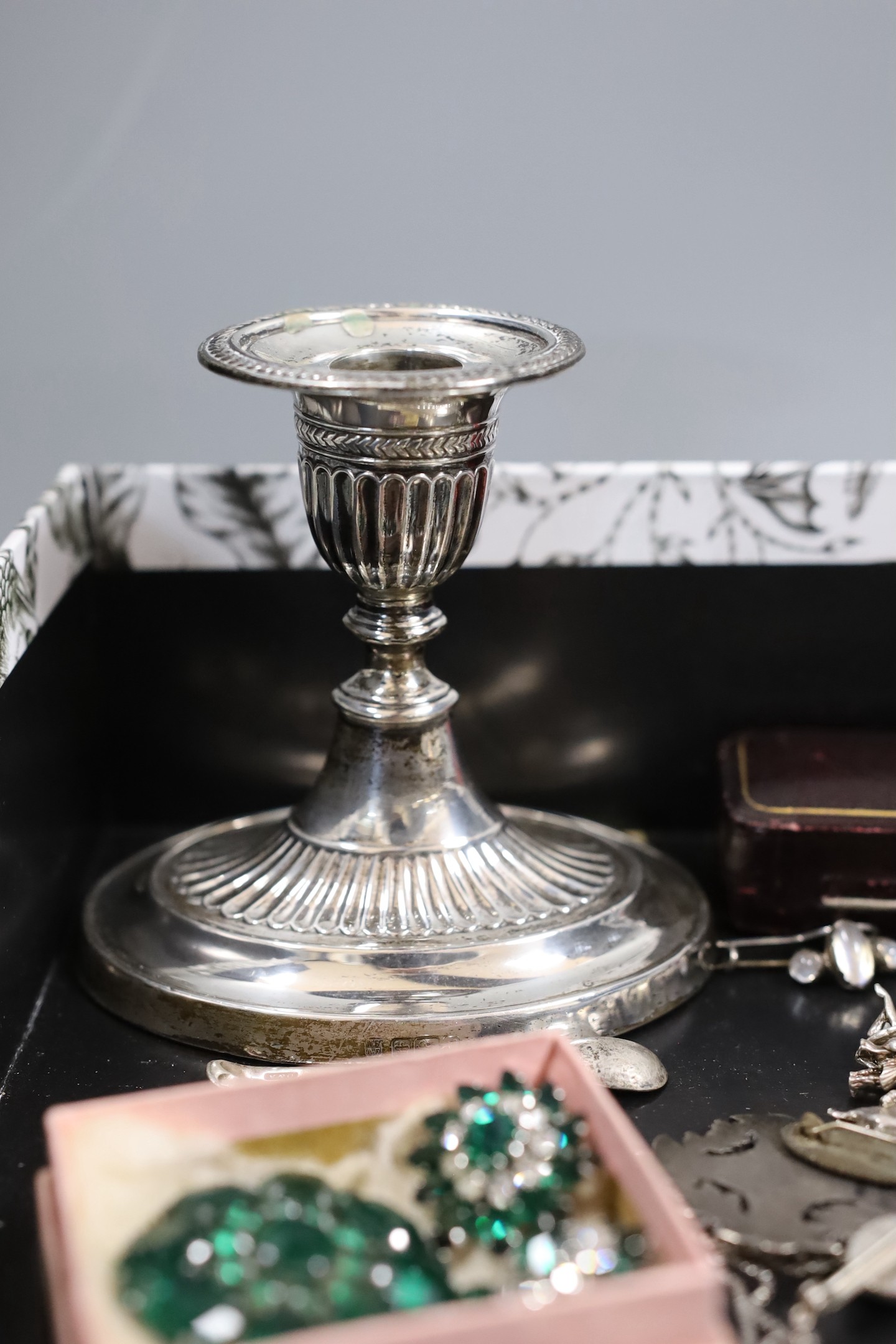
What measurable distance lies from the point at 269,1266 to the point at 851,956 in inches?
16.2

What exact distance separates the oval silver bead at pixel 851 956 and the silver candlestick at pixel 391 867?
7cm

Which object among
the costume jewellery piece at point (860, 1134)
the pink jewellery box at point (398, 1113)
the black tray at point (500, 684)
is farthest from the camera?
the black tray at point (500, 684)

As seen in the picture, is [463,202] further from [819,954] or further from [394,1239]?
[394,1239]

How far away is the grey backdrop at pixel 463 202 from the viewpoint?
2.58ft

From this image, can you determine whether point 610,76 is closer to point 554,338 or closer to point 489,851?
point 554,338

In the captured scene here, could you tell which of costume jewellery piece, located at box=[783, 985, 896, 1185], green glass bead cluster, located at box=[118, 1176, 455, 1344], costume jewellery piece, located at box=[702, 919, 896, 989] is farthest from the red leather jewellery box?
green glass bead cluster, located at box=[118, 1176, 455, 1344]

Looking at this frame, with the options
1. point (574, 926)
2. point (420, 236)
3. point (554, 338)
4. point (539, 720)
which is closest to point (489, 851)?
point (574, 926)

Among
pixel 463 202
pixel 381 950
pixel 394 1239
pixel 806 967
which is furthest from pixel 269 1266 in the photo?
pixel 463 202

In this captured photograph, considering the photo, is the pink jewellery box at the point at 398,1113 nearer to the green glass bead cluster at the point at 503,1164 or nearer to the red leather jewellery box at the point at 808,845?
the green glass bead cluster at the point at 503,1164

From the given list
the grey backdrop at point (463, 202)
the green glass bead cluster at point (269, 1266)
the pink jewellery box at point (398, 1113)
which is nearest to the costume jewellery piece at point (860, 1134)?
the pink jewellery box at point (398, 1113)

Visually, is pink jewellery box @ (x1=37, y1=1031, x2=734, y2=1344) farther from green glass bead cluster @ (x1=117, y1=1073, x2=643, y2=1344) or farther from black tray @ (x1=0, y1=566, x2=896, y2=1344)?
black tray @ (x1=0, y1=566, x2=896, y2=1344)

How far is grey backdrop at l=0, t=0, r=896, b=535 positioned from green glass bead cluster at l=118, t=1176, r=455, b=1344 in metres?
0.53

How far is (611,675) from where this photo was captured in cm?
86

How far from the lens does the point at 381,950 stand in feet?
2.20
